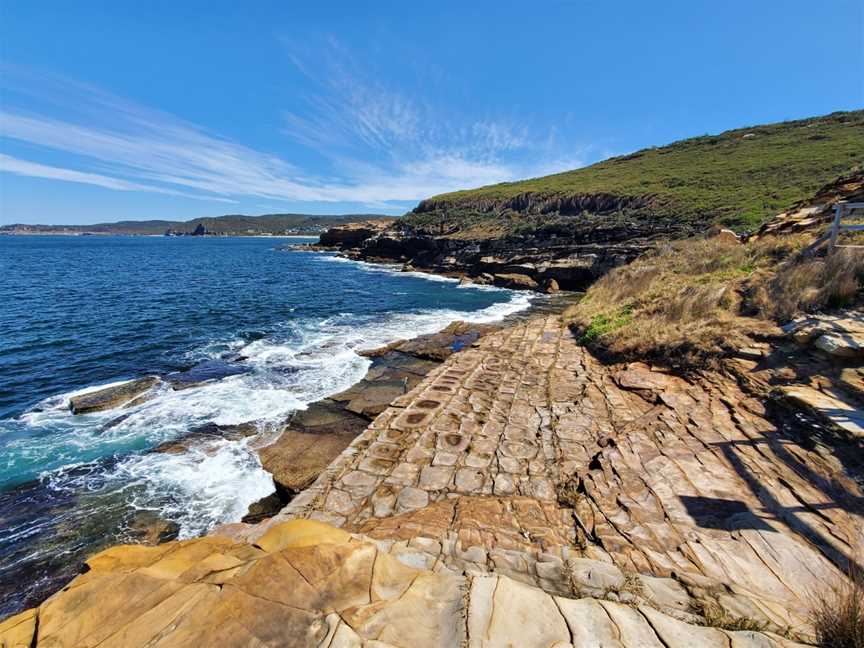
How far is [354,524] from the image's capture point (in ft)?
16.2

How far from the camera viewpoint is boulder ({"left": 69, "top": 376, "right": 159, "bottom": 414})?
38.0 ft

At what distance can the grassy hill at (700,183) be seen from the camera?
118 feet

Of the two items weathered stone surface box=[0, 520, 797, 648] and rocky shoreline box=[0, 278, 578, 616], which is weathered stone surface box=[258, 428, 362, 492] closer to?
rocky shoreline box=[0, 278, 578, 616]

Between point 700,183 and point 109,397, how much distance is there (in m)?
60.3

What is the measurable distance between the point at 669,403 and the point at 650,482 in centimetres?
252

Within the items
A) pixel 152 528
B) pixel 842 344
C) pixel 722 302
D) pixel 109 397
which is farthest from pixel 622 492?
pixel 109 397

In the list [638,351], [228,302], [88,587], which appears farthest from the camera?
[228,302]

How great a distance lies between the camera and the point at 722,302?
9359 mm

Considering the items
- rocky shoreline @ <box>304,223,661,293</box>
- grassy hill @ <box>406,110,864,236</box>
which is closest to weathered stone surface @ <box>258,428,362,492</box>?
rocky shoreline @ <box>304,223,661,293</box>

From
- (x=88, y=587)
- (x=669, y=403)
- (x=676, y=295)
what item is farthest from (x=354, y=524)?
(x=676, y=295)

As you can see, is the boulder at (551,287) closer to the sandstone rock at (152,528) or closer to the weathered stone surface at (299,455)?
the weathered stone surface at (299,455)

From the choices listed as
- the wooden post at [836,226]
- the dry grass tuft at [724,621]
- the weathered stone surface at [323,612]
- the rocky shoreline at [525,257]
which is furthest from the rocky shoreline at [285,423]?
the rocky shoreline at [525,257]

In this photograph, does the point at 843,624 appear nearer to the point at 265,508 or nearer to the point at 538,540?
the point at 538,540

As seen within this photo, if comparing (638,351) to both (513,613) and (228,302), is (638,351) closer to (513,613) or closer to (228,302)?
(513,613)
